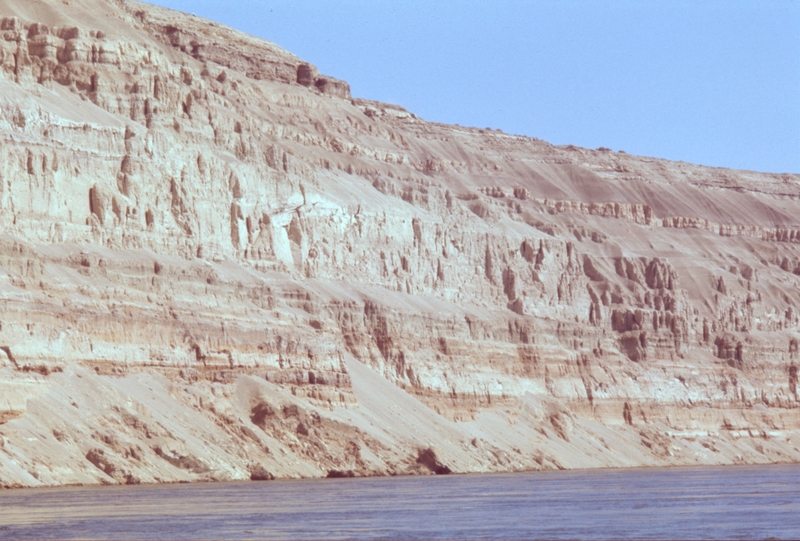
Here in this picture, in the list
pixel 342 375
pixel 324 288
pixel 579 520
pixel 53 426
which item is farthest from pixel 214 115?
pixel 579 520

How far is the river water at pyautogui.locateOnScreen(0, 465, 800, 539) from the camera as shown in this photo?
59.4 meters

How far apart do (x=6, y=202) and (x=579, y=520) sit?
4755 cm

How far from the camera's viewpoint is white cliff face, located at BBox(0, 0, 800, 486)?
95000mm

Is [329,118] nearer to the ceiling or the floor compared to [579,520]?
nearer to the ceiling

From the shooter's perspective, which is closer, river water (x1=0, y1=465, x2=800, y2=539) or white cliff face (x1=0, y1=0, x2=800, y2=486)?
river water (x1=0, y1=465, x2=800, y2=539)

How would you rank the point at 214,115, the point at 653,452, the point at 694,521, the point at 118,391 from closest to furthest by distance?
the point at 694,521, the point at 118,391, the point at 214,115, the point at 653,452

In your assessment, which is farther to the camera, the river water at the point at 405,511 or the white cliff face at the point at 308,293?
the white cliff face at the point at 308,293

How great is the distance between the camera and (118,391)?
305ft

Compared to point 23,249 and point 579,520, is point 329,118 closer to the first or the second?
point 23,249

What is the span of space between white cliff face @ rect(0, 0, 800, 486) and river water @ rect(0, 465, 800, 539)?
7.81 m

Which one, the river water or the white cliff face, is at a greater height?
the white cliff face

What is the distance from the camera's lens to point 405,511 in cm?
7038

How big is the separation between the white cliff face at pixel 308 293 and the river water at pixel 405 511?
7806 mm

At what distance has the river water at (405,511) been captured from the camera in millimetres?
59406
